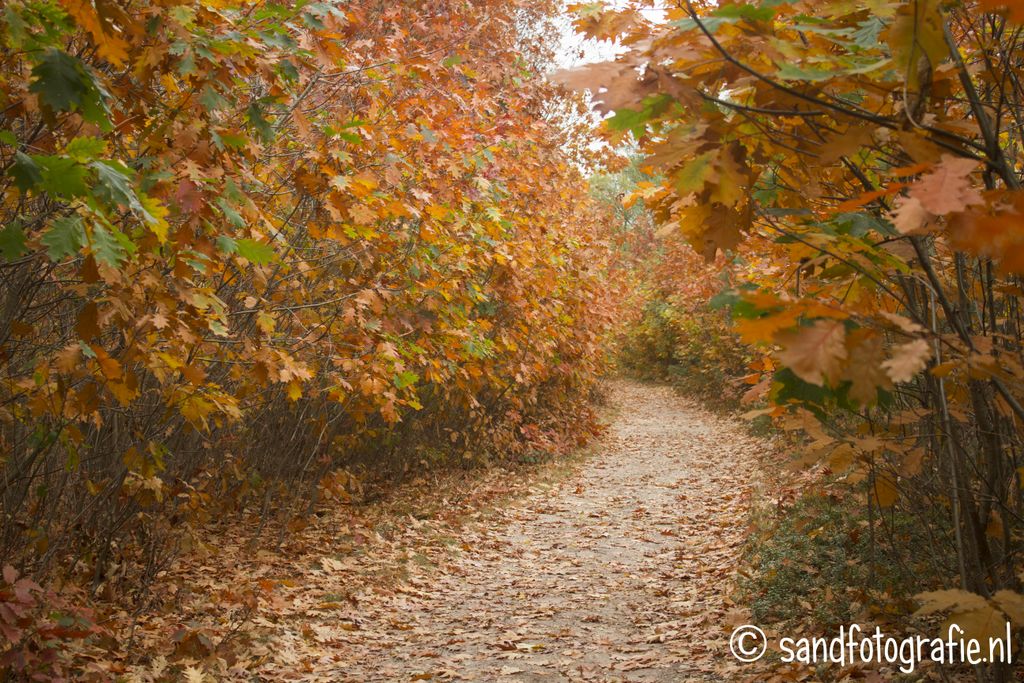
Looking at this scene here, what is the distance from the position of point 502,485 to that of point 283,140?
21.7ft

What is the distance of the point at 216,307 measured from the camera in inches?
150

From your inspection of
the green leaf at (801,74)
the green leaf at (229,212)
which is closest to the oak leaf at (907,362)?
the green leaf at (801,74)

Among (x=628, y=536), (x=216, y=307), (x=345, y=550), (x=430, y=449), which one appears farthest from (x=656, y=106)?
(x=430, y=449)

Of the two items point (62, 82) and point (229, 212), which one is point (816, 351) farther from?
point (229, 212)

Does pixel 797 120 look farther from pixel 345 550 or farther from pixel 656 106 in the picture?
pixel 345 550

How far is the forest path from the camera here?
5.32m

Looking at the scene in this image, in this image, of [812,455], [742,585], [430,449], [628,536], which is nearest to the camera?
[812,455]

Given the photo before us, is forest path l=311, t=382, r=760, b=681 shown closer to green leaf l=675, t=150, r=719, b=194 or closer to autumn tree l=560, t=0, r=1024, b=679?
autumn tree l=560, t=0, r=1024, b=679

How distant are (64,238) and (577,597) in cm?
A: 524

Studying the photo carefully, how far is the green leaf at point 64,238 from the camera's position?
9.30 ft

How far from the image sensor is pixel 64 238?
9.48 feet

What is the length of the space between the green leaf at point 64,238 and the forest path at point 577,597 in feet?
11.7

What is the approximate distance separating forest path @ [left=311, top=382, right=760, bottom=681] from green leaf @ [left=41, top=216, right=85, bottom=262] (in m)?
3.57

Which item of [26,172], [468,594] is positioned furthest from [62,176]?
[468,594]
